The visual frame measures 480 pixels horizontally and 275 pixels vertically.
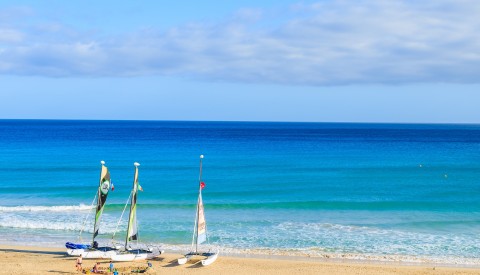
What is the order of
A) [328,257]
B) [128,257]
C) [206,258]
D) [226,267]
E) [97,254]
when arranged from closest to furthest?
[226,267] → [206,258] → [128,257] → [97,254] → [328,257]

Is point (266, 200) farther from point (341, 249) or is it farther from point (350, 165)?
point (350, 165)

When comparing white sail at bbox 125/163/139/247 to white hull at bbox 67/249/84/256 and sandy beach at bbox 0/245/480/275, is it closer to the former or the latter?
sandy beach at bbox 0/245/480/275

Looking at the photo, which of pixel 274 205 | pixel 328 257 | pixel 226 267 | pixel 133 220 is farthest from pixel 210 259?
pixel 274 205

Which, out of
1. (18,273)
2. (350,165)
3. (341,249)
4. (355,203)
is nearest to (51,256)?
(18,273)

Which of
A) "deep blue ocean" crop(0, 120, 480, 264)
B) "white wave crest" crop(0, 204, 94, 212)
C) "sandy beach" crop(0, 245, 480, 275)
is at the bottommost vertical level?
"sandy beach" crop(0, 245, 480, 275)

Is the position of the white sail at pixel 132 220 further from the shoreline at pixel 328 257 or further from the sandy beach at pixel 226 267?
the shoreline at pixel 328 257

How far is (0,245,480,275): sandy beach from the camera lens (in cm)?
2795

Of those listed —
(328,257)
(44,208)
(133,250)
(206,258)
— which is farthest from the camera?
(44,208)

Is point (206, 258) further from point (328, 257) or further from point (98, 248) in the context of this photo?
point (328, 257)

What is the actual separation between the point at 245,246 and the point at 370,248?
7524mm

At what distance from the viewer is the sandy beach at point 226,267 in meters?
28.0

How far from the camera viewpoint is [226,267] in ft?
94.4

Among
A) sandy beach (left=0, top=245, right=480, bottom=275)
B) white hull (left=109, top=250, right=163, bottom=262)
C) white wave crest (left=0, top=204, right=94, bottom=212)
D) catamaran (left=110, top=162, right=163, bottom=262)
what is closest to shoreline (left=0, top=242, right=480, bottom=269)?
sandy beach (left=0, top=245, right=480, bottom=275)

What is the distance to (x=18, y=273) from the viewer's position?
27.1 meters
